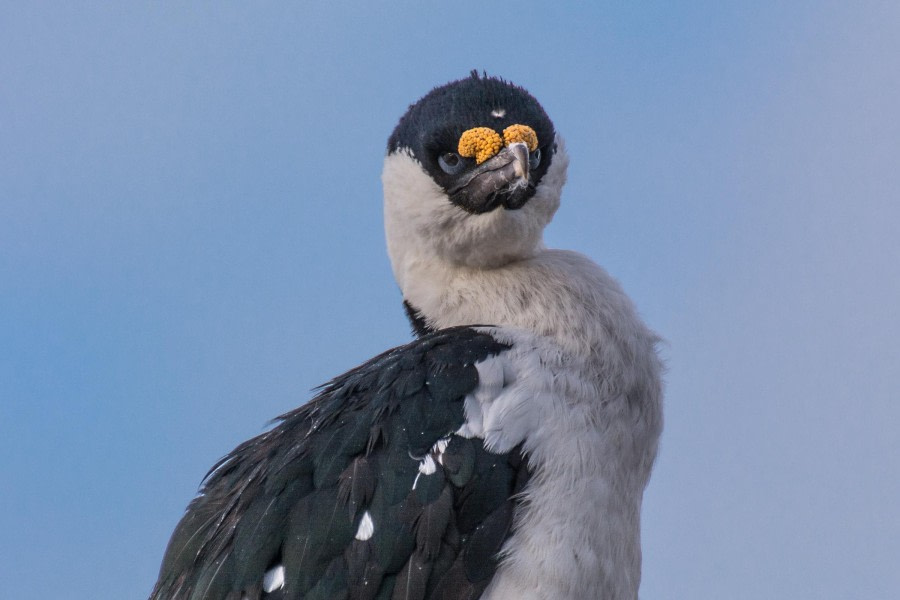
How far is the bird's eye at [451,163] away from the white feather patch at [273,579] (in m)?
1.69

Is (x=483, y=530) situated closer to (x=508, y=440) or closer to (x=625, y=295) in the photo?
(x=508, y=440)

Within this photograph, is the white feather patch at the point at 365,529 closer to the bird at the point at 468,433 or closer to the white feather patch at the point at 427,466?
the bird at the point at 468,433

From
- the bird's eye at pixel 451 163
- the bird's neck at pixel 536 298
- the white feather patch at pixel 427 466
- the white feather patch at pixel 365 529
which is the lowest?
the white feather patch at pixel 365 529

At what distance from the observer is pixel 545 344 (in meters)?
4.50

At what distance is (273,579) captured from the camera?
409 centimetres

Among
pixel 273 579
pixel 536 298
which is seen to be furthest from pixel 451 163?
pixel 273 579

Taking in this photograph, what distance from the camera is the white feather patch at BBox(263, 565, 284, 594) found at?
4078mm

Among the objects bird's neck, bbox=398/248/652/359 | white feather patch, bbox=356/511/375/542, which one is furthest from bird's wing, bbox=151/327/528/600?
bird's neck, bbox=398/248/652/359

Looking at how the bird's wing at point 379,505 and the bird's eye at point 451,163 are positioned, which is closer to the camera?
the bird's wing at point 379,505

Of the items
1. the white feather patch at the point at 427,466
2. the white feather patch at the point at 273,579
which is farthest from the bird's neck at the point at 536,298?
the white feather patch at the point at 273,579

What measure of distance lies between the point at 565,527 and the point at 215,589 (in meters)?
1.21

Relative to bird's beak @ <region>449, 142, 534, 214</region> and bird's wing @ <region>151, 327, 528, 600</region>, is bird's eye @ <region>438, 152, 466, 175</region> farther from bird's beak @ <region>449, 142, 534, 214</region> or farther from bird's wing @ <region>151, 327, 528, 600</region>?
bird's wing @ <region>151, 327, 528, 600</region>

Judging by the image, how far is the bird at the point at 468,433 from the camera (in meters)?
4.07

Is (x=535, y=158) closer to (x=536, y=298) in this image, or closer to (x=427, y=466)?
(x=536, y=298)
